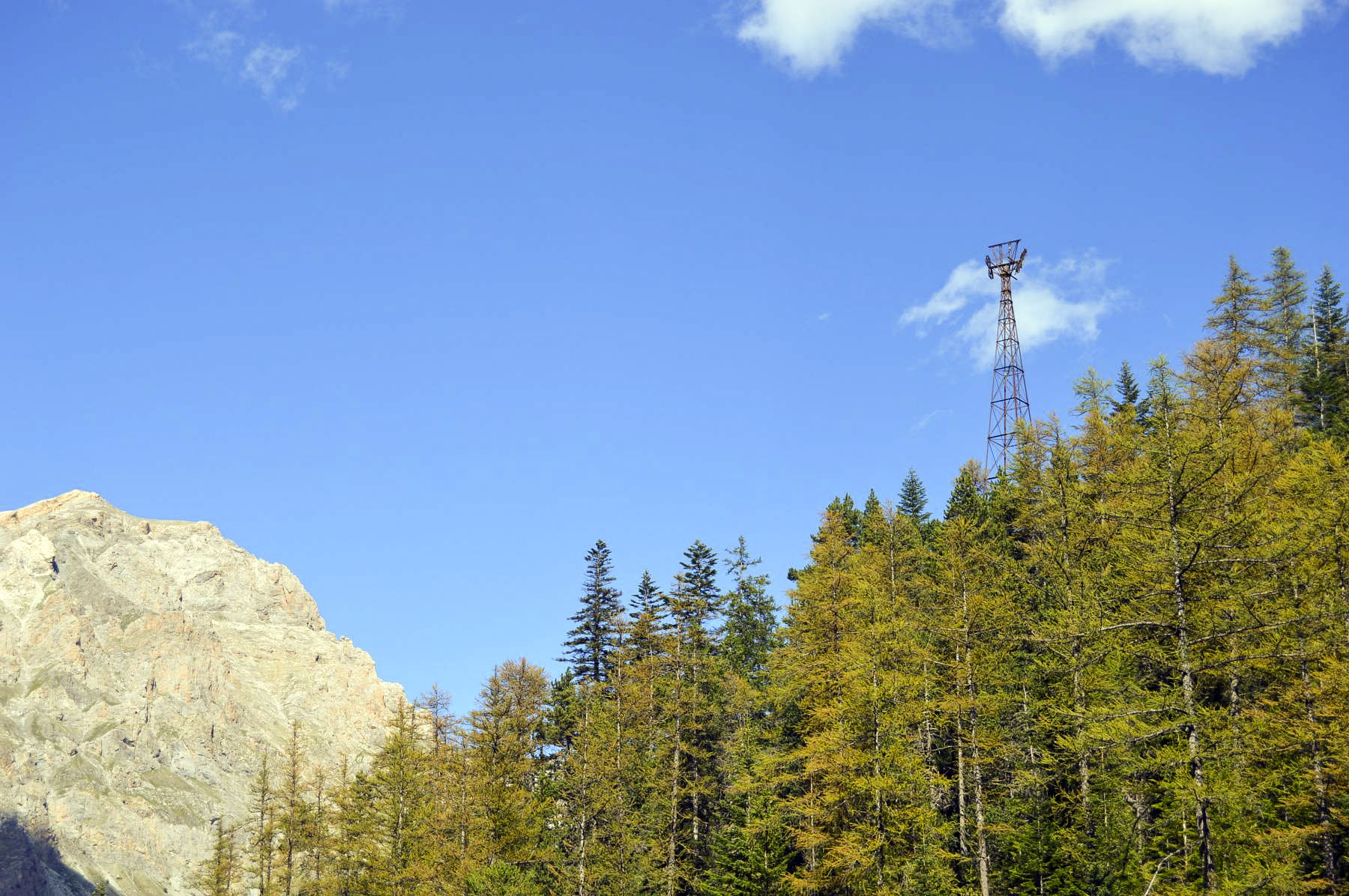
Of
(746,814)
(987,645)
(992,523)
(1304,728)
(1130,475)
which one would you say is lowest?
(746,814)

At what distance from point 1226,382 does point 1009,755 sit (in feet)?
52.7

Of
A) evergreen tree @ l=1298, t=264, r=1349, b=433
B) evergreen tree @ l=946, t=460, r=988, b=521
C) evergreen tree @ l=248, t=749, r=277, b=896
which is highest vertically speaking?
evergreen tree @ l=1298, t=264, r=1349, b=433

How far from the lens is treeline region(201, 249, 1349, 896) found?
2184 centimetres

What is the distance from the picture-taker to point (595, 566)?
2381 inches

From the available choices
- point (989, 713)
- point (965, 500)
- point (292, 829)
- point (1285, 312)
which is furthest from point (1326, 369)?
point (292, 829)

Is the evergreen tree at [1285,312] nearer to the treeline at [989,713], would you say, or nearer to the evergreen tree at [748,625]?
the treeline at [989,713]

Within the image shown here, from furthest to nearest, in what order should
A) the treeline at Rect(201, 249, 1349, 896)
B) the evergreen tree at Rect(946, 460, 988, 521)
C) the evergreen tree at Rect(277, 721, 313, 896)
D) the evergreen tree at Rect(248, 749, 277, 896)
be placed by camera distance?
the evergreen tree at Rect(248, 749, 277, 896)
the evergreen tree at Rect(277, 721, 313, 896)
the evergreen tree at Rect(946, 460, 988, 521)
the treeline at Rect(201, 249, 1349, 896)

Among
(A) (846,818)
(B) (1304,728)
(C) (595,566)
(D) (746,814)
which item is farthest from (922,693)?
(C) (595,566)

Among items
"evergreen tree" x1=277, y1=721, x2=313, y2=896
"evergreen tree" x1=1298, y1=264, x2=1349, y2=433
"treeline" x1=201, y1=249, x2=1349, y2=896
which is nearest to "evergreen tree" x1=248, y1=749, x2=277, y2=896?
"evergreen tree" x1=277, y1=721, x2=313, y2=896

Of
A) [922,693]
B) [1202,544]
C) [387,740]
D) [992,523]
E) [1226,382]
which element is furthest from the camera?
[387,740]

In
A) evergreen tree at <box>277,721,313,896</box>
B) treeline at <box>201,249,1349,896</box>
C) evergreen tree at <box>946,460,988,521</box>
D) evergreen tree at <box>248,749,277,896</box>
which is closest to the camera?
treeline at <box>201,249,1349,896</box>

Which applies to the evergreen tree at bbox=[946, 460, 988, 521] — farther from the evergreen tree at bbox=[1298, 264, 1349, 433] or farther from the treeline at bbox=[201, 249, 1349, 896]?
the evergreen tree at bbox=[1298, 264, 1349, 433]

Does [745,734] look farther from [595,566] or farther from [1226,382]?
[1226,382]

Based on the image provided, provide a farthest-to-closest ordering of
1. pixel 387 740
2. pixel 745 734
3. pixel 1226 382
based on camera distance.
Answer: pixel 387 740, pixel 745 734, pixel 1226 382
